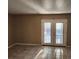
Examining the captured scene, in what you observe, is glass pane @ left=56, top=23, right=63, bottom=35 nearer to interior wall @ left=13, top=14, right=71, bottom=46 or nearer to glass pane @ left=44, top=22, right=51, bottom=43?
glass pane @ left=44, top=22, right=51, bottom=43

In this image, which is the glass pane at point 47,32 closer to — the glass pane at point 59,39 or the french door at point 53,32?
the french door at point 53,32

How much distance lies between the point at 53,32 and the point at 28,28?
79.8 inches

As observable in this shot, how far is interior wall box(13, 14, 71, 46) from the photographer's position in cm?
995

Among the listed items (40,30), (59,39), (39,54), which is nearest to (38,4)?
(39,54)

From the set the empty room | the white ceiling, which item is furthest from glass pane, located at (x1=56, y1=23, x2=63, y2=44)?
the white ceiling

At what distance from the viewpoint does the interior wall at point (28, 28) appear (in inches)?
392

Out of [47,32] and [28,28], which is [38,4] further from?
[28,28]

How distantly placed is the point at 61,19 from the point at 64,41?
1700mm

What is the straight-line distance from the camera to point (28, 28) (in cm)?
1012

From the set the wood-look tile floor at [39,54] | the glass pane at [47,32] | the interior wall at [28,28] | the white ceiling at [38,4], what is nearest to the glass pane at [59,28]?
the glass pane at [47,32]

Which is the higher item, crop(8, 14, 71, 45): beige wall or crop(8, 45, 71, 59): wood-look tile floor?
crop(8, 14, 71, 45): beige wall

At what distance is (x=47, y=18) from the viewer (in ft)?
32.3
